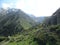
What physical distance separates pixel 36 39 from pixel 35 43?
2875 millimetres

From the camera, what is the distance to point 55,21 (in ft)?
269

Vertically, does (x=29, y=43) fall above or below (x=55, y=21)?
below

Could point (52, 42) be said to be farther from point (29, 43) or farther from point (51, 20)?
point (51, 20)

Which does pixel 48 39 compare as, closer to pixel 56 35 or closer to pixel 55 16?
pixel 56 35

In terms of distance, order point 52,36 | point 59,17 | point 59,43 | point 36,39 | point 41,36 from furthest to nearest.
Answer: point 59,17
point 36,39
point 41,36
point 52,36
point 59,43

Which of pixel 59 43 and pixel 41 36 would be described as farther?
pixel 41 36

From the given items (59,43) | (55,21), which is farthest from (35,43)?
(55,21)

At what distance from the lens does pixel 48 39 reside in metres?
57.5

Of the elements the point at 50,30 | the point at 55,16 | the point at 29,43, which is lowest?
the point at 29,43

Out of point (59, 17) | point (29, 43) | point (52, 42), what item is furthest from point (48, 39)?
point (59, 17)

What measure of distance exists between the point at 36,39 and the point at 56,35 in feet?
34.8

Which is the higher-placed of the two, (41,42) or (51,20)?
(51,20)

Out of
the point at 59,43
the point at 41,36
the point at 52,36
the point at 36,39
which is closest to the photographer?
the point at 59,43

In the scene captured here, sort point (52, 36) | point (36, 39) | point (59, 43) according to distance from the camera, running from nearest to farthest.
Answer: point (59, 43), point (52, 36), point (36, 39)
